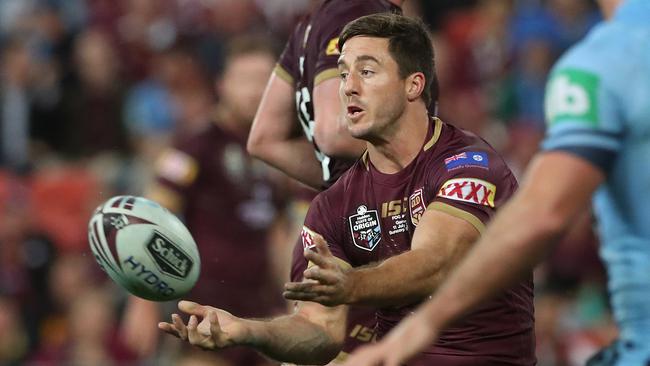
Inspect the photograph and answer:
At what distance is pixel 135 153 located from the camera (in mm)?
12031

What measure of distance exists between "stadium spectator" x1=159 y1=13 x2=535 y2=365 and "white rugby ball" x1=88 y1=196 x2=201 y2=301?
17.5 inches

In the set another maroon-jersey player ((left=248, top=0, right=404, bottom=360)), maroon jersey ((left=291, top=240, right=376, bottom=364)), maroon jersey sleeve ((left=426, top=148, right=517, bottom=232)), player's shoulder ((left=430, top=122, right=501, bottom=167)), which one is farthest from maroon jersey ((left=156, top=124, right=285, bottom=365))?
maroon jersey sleeve ((left=426, top=148, right=517, bottom=232))

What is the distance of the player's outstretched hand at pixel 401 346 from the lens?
2.99m

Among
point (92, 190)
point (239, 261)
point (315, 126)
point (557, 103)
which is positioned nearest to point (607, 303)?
point (239, 261)

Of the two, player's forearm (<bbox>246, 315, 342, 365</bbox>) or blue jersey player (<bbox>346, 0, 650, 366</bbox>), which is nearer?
blue jersey player (<bbox>346, 0, 650, 366</bbox>)

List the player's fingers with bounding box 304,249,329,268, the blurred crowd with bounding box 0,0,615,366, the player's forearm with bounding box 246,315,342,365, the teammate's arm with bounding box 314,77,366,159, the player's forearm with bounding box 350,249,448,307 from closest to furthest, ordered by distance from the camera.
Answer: the player's fingers with bounding box 304,249,329,268 < the player's forearm with bounding box 350,249,448,307 < the player's forearm with bounding box 246,315,342,365 < the teammate's arm with bounding box 314,77,366,159 < the blurred crowd with bounding box 0,0,615,366

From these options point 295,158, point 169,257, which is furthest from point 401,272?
point 295,158

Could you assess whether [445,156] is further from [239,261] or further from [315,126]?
[239,261]

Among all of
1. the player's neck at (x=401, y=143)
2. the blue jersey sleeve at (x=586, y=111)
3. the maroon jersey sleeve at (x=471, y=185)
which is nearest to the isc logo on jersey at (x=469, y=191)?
the maroon jersey sleeve at (x=471, y=185)

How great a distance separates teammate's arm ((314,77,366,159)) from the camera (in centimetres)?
497

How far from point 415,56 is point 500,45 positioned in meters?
7.87

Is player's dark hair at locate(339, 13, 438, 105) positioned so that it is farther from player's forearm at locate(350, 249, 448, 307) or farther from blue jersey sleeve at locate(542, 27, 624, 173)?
blue jersey sleeve at locate(542, 27, 624, 173)

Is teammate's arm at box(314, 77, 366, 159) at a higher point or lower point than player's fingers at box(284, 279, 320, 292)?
higher

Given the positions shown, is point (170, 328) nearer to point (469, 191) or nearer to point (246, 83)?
point (469, 191)
